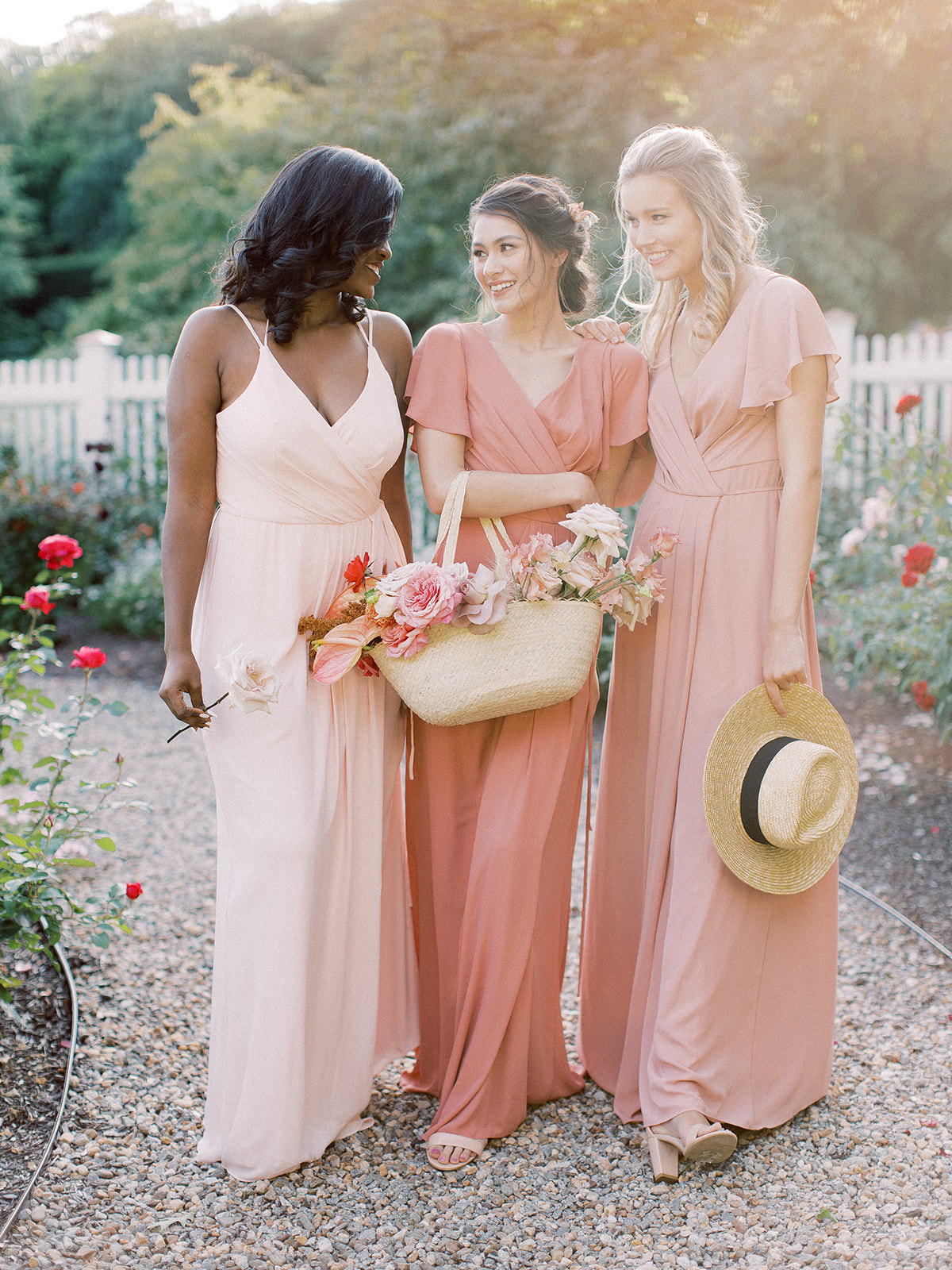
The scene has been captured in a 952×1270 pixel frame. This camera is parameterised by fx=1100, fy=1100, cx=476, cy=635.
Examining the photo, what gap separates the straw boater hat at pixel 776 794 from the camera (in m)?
2.41

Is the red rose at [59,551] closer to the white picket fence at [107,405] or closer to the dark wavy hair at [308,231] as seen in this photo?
the dark wavy hair at [308,231]

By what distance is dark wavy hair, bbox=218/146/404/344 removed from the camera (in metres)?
2.28

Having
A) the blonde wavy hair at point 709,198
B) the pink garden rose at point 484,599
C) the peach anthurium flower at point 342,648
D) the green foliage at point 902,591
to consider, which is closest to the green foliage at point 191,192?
the green foliage at point 902,591

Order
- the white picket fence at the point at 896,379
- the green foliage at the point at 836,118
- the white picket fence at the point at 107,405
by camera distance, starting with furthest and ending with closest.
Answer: the green foliage at the point at 836,118 → the white picket fence at the point at 107,405 → the white picket fence at the point at 896,379

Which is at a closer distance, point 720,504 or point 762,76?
point 720,504

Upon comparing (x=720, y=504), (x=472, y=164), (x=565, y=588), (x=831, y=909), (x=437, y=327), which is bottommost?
(x=831, y=909)

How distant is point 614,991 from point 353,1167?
2.56ft

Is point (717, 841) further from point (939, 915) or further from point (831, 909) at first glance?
point (939, 915)

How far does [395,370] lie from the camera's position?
2.57 meters

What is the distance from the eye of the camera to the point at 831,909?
2.65 metres

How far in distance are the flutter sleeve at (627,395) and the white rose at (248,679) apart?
3.31ft

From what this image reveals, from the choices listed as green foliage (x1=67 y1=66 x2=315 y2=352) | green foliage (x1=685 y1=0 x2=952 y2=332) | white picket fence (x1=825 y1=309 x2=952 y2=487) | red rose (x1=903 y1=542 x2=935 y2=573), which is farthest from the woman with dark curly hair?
green foliage (x1=67 y1=66 x2=315 y2=352)

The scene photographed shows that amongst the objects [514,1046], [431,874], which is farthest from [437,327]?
[514,1046]

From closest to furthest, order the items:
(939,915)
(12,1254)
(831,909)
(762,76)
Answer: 1. (12,1254)
2. (831,909)
3. (939,915)
4. (762,76)
